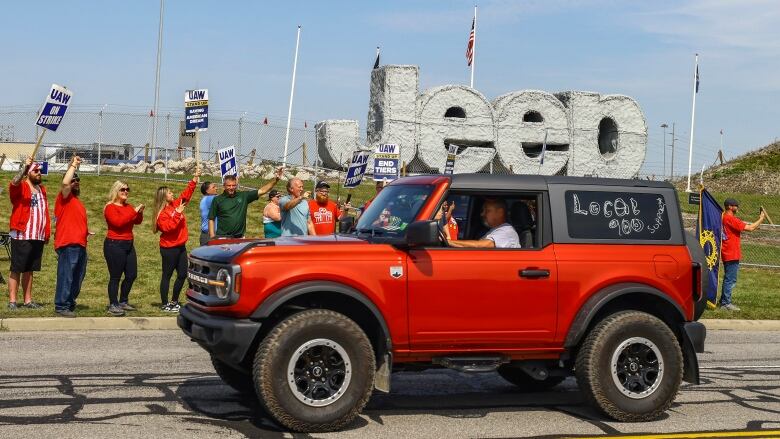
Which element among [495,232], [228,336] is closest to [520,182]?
[495,232]

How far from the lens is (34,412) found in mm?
7594

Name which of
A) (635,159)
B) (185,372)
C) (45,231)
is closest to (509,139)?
(635,159)

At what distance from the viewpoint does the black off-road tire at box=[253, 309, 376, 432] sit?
23.3ft

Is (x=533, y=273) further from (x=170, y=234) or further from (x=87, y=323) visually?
(x=170, y=234)

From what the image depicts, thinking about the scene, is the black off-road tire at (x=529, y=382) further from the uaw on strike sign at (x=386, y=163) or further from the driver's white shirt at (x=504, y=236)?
the uaw on strike sign at (x=386, y=163)

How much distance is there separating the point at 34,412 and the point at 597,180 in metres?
4.80

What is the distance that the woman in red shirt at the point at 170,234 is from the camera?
14062mm

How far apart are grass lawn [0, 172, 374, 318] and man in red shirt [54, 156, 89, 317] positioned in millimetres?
323

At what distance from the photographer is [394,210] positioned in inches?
320

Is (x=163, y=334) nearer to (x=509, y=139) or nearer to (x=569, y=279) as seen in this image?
(x=569, y=279)

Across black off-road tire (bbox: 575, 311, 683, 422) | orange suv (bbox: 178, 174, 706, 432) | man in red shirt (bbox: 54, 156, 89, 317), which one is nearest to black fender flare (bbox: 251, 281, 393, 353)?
orange suv (bbox: 178, 174, 706, 432)

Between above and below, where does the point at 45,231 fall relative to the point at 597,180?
below

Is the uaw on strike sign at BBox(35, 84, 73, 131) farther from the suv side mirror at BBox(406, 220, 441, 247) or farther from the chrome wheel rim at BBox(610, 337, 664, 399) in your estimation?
the chrome wheel rim at BBox(610, 337, 664, 399)

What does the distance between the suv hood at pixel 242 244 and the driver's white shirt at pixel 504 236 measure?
41.5 inches
